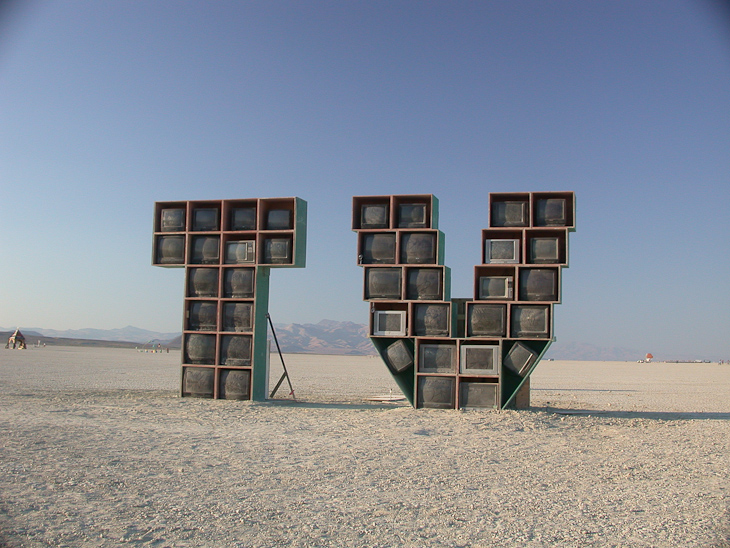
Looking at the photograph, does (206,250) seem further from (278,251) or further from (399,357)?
(399,357)

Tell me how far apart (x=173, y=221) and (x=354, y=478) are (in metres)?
10.4

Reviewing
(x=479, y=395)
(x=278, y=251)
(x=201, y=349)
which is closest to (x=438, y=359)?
(x=479, y=395)

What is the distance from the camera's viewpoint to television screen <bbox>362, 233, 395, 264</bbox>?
14.6 metres

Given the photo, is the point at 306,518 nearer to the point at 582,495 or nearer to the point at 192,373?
the point at 582,495

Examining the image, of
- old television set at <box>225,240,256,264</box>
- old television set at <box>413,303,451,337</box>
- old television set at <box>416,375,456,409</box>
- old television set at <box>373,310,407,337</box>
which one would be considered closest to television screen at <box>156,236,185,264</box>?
old television set at <box>225,240,256,264</box>

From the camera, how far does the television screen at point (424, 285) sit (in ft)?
47.0

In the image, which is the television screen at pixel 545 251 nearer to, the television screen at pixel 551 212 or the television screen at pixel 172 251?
the television screen at pixel 551 212

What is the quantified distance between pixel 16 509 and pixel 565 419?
10.1 m

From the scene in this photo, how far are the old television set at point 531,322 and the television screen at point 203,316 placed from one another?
273 inches

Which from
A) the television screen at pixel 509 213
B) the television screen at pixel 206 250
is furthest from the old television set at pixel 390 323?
the television screen at pixel 206 250

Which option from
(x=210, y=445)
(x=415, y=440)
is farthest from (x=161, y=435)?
(x=415, y=440)

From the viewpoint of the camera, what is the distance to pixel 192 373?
51.3 ft

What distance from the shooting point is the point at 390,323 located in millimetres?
14430

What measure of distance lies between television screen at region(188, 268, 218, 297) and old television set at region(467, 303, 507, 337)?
610 cm
